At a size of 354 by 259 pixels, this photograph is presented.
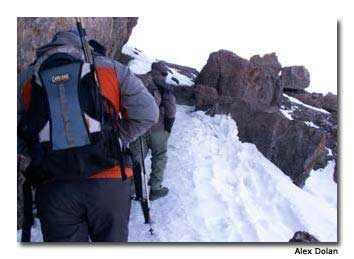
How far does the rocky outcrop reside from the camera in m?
11.4

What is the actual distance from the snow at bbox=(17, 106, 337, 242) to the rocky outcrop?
1.97 ft

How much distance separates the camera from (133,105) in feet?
13.1

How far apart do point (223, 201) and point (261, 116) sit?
4.90m

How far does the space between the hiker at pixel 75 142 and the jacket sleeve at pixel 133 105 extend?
10 millimetres

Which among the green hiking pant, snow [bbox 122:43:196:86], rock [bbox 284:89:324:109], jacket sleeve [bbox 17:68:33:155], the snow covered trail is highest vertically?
snow [bbox 122:43:196:86]

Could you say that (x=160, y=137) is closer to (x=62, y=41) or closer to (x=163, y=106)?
(x=163, y=106)

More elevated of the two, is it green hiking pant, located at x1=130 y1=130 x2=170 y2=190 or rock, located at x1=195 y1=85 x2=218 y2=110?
rock, located at x1=195 y1=85 x2=218 y2=110

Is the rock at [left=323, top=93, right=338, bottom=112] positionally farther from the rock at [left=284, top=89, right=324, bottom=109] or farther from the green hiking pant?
the rock at [left=284, top=89, right=324, bottom=109]

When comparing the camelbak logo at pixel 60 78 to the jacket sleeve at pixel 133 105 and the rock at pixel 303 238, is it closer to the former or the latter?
the jacket sleeve at pixel 133 105

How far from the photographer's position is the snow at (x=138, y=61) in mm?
9923

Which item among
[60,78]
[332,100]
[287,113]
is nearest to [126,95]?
[60,78]

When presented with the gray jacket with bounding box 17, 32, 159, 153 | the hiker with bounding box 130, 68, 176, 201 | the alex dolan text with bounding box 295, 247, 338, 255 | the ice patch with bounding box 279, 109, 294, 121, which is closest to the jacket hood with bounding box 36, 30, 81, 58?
the gray jacket with bounding box 17, 32, 159, 153

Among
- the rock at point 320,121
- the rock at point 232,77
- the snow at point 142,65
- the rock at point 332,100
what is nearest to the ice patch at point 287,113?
the rock at point 320,121
